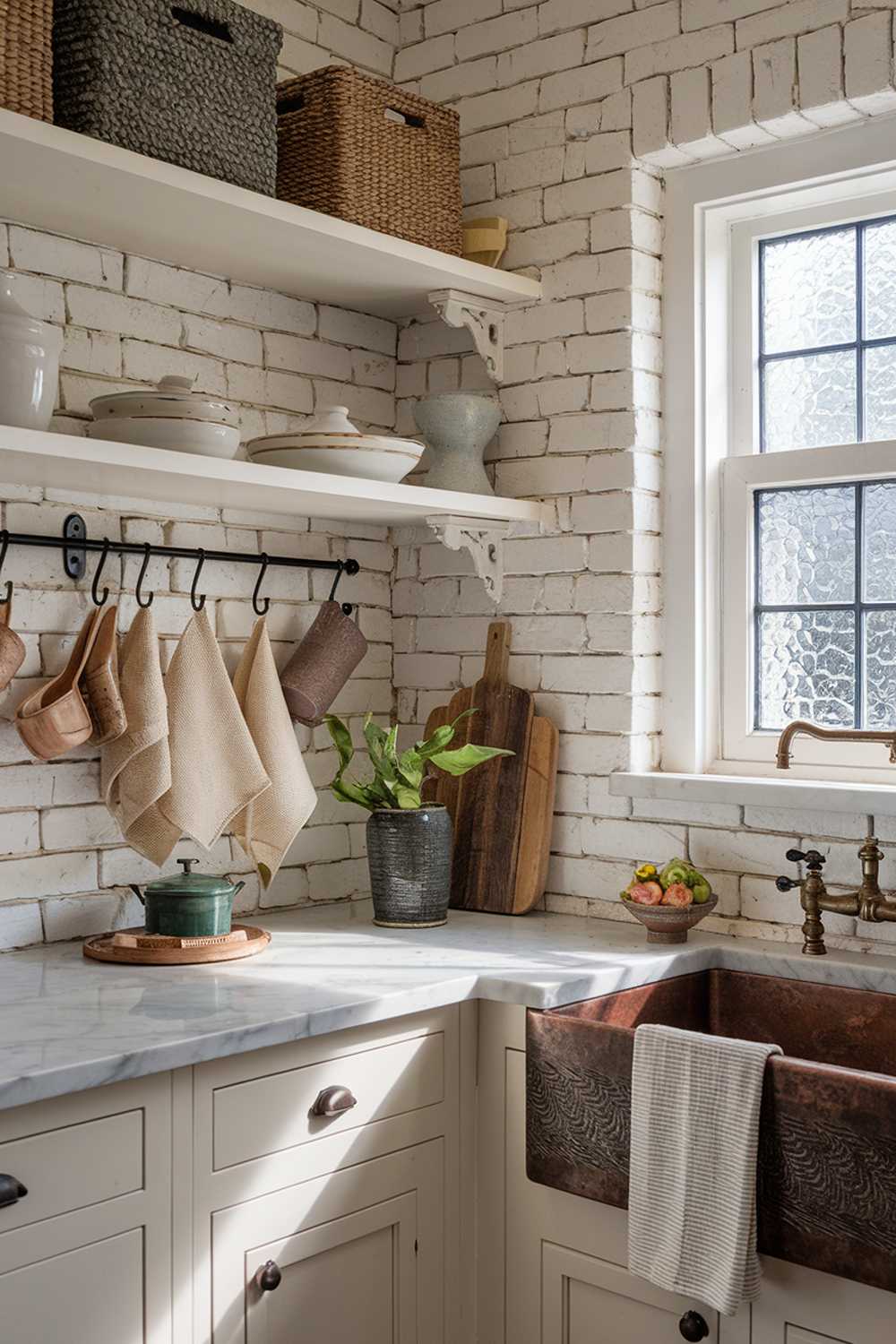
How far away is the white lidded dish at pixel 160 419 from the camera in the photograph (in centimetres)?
220

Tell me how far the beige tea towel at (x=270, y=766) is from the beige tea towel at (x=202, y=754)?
0.06m

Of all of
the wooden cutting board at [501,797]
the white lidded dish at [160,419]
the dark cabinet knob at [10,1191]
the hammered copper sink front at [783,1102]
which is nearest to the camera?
the dark cabinet knob at [10,1191]

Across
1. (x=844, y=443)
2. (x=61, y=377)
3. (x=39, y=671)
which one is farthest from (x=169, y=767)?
(x=844, y=443)

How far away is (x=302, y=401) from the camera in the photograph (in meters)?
2.88

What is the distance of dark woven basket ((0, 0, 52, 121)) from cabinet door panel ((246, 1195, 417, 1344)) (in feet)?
5.40

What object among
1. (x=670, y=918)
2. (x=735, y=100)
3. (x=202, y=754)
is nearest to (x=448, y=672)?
(x=202, y=754)

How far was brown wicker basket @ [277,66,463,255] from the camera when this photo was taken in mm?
2529

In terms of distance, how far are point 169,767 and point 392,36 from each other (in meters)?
1.74

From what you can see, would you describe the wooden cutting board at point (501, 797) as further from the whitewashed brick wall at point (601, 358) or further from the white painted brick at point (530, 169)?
the white painted brick at point (530, 169)

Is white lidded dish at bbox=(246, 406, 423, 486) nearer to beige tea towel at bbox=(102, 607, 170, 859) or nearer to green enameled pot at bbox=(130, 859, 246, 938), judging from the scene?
beige tea towel at bbox=(102, 607, 170, 859)

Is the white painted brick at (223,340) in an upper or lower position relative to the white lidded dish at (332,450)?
upper

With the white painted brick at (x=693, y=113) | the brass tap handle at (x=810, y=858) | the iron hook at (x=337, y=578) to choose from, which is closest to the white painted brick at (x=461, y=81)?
the white painted brick at (x=693, y=113)

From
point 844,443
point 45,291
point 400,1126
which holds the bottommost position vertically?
point 400,1126

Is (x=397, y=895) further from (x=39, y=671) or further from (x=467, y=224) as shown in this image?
(x=467, y=224)
